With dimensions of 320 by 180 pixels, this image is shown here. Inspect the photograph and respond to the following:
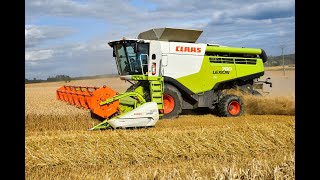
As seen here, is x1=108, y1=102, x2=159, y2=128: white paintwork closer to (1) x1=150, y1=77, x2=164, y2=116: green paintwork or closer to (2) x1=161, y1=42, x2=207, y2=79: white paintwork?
(1) x1=150, y1=77, x2=164, y2=116: green paintwork

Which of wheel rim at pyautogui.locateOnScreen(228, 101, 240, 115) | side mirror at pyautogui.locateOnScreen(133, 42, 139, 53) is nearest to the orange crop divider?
side mirror at pyautogui.locateOnScreen(133, 42, 139, 53)

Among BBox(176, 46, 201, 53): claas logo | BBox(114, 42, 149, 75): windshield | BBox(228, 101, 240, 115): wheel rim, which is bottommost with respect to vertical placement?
BBox(228, 101, 240, 115): wheel rim

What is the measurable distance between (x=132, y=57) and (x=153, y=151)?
376cm

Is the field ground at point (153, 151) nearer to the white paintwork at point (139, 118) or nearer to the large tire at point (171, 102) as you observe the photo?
the white paintwork at point (139, 118)

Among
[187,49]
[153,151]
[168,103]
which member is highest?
[187,49]

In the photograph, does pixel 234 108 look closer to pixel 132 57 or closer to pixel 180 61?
pixel 180 61

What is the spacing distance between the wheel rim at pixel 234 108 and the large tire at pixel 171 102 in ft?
5.98

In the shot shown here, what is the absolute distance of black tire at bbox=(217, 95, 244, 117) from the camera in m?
11.2

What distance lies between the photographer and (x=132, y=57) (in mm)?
10367

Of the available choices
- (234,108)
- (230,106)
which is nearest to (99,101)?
(230,106)

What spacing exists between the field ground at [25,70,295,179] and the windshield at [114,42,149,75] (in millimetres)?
1724
